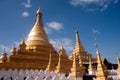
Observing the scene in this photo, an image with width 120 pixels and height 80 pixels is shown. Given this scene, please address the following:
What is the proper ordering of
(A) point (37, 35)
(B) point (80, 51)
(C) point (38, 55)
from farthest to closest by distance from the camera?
(B) point (80, 51)
(A) point (37, 35)
(C) point (38, 55)

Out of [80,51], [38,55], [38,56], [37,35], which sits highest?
[37,35]

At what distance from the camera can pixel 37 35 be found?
37.5 m

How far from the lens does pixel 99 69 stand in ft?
37.9

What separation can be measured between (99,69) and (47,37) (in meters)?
29.2

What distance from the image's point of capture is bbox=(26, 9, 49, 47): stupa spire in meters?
36.2

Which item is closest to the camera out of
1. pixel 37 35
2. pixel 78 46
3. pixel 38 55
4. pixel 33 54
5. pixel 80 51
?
pixel 33 54

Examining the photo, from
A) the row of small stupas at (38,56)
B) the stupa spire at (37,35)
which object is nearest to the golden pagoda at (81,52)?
the row of small stupas at (38,56)

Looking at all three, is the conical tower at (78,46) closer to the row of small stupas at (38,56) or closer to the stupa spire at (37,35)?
the row of small stupas at (38,56)

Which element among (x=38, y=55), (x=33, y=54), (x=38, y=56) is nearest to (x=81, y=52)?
(x=38, y=55)

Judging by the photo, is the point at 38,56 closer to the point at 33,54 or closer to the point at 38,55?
the point at 38,55

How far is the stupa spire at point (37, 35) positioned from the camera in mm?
36153

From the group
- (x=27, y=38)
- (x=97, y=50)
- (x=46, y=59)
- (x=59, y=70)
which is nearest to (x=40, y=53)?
(x=46, y=59)

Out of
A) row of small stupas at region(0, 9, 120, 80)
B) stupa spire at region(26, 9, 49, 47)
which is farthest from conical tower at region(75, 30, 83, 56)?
stupa spire at region(26, 9, 49, 47)

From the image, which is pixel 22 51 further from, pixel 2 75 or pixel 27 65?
pixel 2 75
